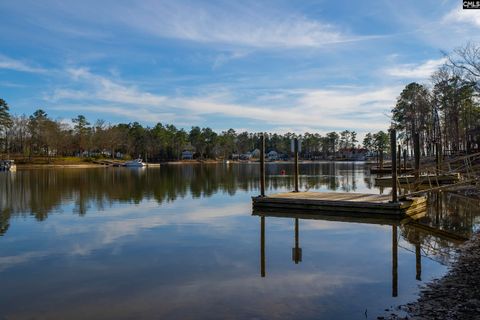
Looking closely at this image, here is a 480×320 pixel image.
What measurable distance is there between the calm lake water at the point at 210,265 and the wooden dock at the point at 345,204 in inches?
41.9

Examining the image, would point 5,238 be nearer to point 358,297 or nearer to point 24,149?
point 358,297

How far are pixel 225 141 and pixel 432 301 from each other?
160 m

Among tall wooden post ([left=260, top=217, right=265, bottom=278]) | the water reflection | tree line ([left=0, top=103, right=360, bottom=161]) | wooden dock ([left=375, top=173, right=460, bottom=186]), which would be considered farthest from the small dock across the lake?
tree line ([left=0, top=103, right=360, bottom=161])

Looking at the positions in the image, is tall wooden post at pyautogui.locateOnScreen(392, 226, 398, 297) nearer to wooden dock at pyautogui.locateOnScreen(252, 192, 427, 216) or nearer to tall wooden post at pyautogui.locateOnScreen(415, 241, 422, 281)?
tall wooden post at pyautogui.locateOnScreen(415, 241, 422, 281)

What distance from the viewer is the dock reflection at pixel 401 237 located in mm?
11906

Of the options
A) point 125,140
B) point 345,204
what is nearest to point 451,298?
point 345,204

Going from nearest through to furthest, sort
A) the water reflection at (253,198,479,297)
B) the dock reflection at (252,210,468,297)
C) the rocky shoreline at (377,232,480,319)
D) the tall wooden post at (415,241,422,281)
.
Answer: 1. the rocky shoreline at (377,232,480,319)
2. the tall wooden post at (415,241,422,281)
3. the dock reflection at (252,210,468,297)
4. the water reflection at (253,198,479,297)

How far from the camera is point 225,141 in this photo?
168 meters

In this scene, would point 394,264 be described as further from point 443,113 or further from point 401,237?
point 443,113

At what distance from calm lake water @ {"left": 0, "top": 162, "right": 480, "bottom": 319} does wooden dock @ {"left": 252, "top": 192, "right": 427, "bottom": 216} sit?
3.49 feet

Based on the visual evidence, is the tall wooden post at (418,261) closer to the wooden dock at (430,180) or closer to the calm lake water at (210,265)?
the calm lake water at (210,265)

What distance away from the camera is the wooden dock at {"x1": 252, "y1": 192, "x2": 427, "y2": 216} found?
19.7m

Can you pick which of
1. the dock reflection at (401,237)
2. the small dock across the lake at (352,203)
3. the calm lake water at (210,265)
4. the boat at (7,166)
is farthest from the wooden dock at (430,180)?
the boat at (7,166)

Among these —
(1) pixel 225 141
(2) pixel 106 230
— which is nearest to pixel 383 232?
(2) pixel 106 230
